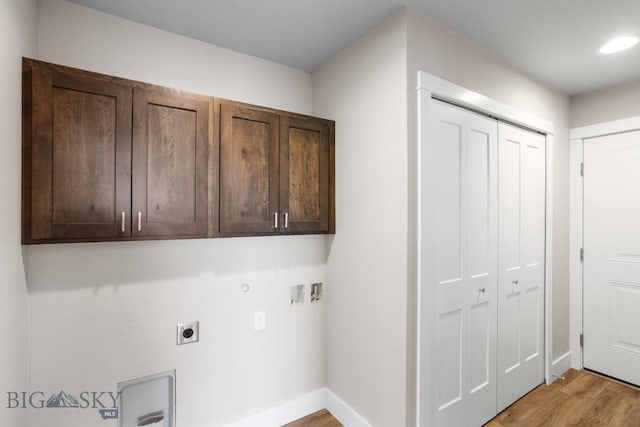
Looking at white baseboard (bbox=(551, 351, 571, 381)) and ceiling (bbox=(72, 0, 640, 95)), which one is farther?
white baseboard (bbox=(551, 351, 571, 381))

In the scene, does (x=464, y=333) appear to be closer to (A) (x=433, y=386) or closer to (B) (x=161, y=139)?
(A) (x=433, y=386)

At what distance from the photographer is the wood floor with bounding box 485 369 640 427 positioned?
212 cm

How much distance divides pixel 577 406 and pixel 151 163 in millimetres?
3388

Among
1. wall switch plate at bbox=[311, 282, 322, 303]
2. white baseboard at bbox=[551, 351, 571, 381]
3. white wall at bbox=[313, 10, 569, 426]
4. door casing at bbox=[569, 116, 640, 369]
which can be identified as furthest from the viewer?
door casing at bbox=[569, 116, 640, 369]

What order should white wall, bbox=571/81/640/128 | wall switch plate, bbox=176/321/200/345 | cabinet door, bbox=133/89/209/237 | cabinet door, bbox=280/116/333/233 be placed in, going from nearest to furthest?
cabinet door, bbox=133/89/209/237 < wall switch plate, bbox=176/321/200/345 < cabinet door, bbox=280/116/333/233 < white wall, bbox=571/81/640/128

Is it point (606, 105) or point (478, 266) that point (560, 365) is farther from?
point (606, 105)

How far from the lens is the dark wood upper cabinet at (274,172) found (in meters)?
1.77

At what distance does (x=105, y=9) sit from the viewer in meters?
1.65

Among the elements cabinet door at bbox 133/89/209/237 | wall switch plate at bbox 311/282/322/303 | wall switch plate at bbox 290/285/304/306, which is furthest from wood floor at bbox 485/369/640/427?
cabinet door at bbox 133/89/209/237

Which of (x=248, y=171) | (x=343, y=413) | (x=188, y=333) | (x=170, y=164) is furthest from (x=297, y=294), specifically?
(x=170, y=164)

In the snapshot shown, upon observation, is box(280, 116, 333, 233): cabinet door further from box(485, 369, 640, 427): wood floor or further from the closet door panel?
box(485, 369, 640, 427): wood floor

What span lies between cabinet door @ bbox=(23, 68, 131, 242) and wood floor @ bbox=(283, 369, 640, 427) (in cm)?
186

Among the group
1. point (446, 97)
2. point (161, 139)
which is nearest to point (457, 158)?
point (446, 97)

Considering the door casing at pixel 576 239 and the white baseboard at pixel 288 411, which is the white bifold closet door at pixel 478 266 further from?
the white baseboard at pixel 288 411
